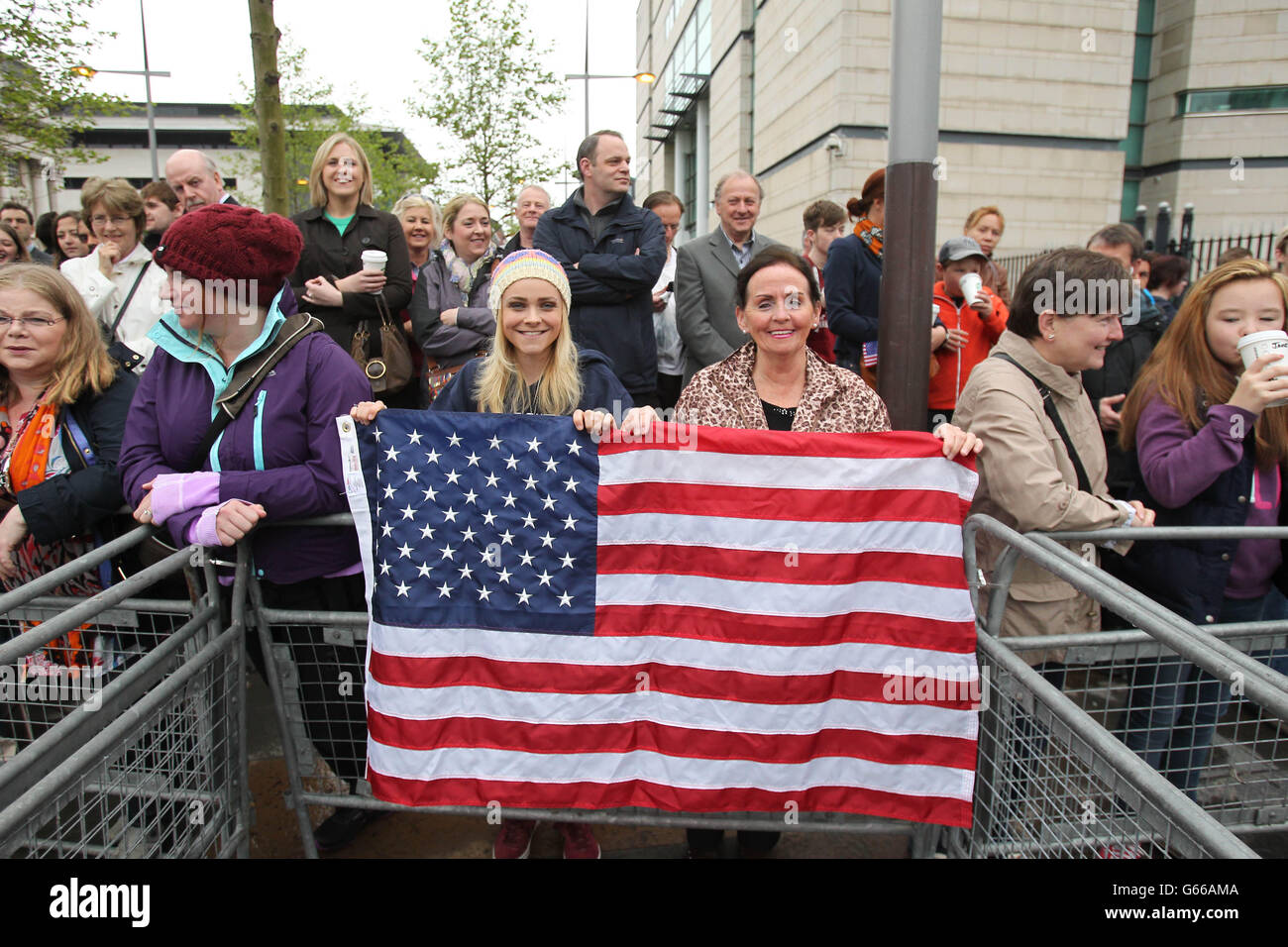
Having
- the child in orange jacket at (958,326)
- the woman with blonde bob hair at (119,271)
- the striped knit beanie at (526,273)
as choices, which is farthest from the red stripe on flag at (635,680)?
the child in orange jacket at (958,326)

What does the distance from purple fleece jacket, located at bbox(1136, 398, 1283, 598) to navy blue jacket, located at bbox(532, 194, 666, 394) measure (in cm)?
279

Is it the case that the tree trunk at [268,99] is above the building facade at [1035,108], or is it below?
below

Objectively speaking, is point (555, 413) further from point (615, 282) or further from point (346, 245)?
point (346, 245)

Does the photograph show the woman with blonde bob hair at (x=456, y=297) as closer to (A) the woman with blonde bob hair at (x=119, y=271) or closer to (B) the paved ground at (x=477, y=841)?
(A) the woman with blonde bob hair at (x=119, y=271)

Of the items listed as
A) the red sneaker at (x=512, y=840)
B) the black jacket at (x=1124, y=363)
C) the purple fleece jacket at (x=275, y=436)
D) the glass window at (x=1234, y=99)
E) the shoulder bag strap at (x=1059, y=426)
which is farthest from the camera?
the glass window at (x=1234, y=99)

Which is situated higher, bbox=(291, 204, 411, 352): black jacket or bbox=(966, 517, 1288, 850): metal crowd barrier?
bbox=(291, 204, 411, 352): black jacket

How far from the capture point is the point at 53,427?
3.14m

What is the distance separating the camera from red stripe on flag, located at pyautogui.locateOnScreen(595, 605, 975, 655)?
8.64 ft

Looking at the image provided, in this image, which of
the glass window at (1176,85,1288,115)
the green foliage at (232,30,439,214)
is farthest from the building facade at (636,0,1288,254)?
the green foliage at (232,30,439,214)

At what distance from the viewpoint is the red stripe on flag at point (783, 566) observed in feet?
8.68

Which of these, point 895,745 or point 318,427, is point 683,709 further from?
point 318,427

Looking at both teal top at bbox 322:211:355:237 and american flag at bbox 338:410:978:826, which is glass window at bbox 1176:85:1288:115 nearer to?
teal top at bbox 322:211:355:237

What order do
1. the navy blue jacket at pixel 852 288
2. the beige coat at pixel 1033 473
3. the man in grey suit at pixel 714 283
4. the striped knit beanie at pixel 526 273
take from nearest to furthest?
the beige coat at pixel 1033 473
the striped knit beanie at pixel 526 273
the navy blue jacket at pixel 852 288
the man in grey suit at pixel 714 283

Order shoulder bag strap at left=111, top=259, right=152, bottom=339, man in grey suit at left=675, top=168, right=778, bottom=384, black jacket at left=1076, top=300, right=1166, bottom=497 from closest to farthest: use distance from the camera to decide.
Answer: shoulder bag strap at left=111, top=259, right=152, bottom=339
black jacket at left=1076, top=300, right=1166, bottom=497
man in grey suit at left=675, top=168, right=778, bottom=384
